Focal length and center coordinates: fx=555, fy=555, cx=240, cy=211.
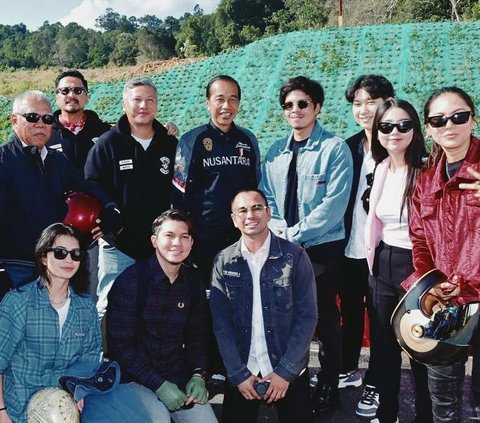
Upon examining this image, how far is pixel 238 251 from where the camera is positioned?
3.25 m

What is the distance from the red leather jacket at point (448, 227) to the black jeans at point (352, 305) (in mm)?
881

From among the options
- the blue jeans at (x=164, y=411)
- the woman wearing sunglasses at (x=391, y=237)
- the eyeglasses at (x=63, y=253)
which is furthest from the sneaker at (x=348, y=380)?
the eyeglasses at (x=63, y=253)

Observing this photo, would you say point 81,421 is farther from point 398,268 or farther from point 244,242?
point 398,268

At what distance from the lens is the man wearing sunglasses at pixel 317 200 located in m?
3.57

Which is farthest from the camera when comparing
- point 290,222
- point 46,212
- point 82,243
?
point 290,222

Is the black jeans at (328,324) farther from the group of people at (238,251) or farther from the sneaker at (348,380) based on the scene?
the sneaker at (348,380)

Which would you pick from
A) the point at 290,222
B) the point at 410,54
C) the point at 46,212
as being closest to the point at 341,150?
the point at 290,222

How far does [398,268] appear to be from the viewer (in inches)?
127

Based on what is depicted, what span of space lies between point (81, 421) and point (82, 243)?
3.05ft

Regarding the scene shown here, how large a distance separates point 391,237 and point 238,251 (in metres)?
0.91

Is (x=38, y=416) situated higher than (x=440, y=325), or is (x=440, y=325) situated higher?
(x=440, y=325)

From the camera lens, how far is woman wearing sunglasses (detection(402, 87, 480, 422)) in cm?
262

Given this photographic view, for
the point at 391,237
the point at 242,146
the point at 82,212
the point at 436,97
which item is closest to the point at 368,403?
the point at 391,237

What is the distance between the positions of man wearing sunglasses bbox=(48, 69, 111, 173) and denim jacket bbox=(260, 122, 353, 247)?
1846mm
